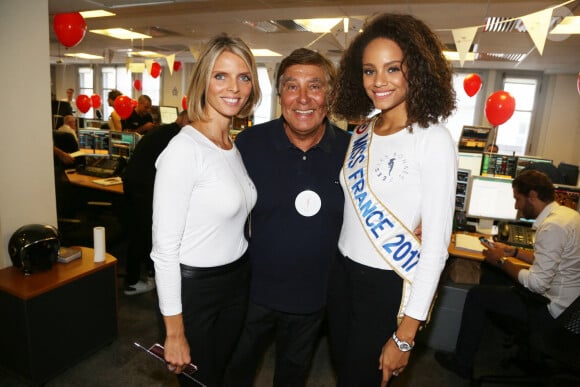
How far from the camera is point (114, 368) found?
2.38 metres

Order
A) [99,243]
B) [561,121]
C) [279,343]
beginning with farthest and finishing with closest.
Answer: [561,121], [99,243], [279,343]

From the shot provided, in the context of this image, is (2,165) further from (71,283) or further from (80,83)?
(80,83)

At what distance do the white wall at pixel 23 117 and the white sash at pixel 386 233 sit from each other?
197cm

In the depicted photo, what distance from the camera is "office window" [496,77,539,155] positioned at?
983 cm

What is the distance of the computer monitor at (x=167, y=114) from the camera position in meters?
8.26

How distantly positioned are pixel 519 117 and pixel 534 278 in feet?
31.0

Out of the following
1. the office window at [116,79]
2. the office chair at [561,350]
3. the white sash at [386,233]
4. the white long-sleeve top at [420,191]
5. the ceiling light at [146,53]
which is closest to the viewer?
the white long-sleeve top at [420,191]

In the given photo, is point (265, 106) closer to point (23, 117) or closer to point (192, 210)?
point (23, 117)

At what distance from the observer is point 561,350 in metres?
1.93

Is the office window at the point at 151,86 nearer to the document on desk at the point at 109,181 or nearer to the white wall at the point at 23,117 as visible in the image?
the document on desk at the point at 109,181

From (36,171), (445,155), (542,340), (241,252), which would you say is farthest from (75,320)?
(542,340)

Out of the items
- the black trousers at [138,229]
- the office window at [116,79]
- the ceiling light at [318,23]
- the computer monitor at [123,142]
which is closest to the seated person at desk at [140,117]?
the computer monitor at [123,142]

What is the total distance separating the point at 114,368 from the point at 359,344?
70.2 inches

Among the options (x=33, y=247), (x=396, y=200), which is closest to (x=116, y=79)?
(x=33, y=247)
